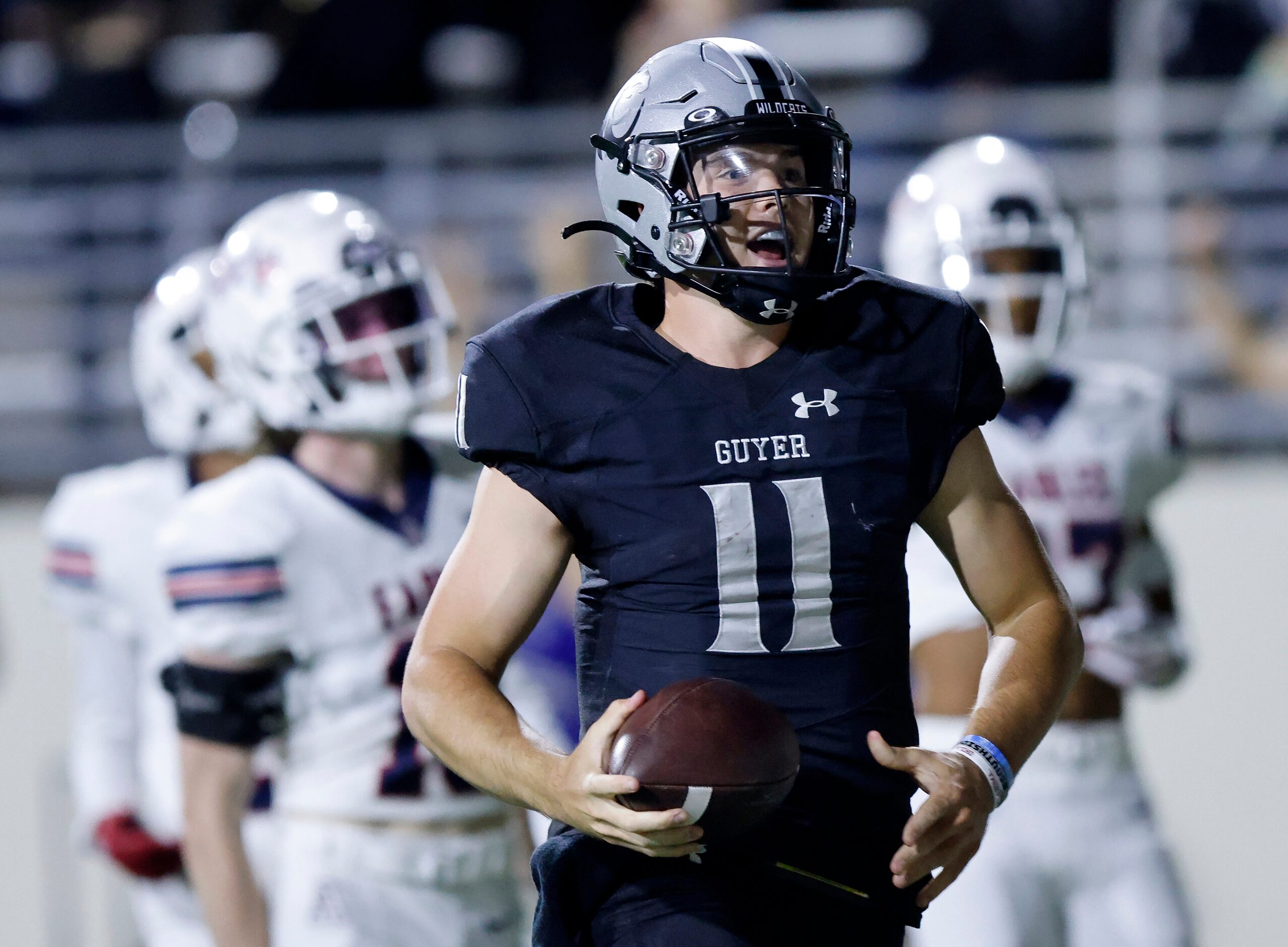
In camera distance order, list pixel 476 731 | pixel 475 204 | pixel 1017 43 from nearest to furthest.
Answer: pixel 476 731
pixel 1017 43
pixel 475 204

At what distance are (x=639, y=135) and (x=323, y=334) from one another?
3.76ft

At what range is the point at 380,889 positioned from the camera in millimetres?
3014

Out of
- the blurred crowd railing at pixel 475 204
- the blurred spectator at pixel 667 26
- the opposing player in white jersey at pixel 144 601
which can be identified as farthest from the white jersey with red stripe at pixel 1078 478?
the blurred spectator at pixel 667 26

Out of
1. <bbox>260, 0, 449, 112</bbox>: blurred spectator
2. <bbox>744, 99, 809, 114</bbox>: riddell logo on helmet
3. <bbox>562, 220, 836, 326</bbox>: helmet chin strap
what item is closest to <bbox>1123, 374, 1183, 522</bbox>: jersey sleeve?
<bbox>562, 220, 836, 326</bbox>: helmet chin strap

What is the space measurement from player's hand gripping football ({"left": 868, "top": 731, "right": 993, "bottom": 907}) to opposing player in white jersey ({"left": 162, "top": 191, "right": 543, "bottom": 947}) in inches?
45.8

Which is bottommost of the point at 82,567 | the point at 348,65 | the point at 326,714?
the point at 326,714

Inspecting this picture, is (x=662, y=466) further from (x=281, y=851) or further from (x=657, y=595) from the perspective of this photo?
(x=281, y=851)

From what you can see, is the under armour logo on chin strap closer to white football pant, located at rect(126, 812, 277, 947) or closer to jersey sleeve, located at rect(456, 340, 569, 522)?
jersey sleeve, located at rect(456, 340, 569, 522)

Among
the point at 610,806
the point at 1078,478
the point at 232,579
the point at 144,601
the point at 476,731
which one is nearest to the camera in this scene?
the point at 610,806

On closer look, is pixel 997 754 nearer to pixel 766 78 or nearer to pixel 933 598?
pixel 766 78

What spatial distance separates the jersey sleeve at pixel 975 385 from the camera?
2.27 m

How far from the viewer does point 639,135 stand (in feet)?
7.54

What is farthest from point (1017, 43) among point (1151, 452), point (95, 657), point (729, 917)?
point (729, 917)

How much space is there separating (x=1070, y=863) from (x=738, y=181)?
1806mm
